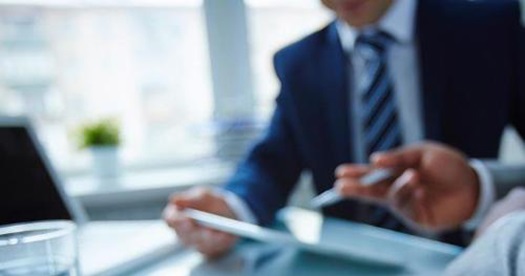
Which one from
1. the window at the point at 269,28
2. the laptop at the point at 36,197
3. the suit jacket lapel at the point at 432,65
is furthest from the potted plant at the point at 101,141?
the suit jacket lapel at the point at 432,65

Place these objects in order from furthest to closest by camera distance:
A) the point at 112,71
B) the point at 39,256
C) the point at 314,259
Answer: the point at 112,71
the point at 314,259
the point at 39,256

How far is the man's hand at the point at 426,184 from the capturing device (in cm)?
58

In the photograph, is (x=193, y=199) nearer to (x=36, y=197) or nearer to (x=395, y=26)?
(x=36, y=197)

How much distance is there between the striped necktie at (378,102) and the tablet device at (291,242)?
21cm

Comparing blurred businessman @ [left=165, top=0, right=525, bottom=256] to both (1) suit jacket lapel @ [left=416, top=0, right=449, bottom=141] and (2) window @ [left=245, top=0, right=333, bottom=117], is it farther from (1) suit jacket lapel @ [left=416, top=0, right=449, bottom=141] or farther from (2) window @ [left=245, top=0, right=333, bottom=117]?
(2) window @ [left=245, top=0, right=333, bottom=117]

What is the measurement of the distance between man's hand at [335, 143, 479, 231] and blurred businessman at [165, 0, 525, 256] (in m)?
0.09

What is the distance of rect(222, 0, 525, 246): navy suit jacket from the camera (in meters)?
0.72

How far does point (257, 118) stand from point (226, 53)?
0.16 m

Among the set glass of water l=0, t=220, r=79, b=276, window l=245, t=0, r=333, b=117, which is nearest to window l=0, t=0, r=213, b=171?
window l=245, t=0, r=333, b=117

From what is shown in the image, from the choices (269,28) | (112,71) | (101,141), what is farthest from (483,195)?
(112,71)

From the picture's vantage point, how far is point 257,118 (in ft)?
3.97

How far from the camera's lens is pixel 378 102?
757 mm

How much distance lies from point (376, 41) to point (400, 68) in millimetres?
49

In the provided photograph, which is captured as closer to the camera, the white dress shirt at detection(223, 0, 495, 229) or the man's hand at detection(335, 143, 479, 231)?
the man's hand at detection(335, 143, 479, 231)
